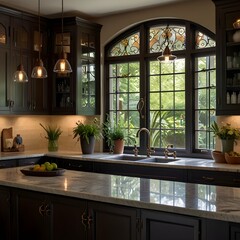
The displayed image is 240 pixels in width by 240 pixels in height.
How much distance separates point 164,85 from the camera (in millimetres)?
5605

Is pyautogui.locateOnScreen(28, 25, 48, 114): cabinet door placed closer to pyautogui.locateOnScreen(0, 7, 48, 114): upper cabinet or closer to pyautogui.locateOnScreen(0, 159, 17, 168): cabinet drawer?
pyautogui.locateOnScreen(0, 7, 48, 114): upper cabinet

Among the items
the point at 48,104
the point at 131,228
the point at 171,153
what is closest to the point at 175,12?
the point at 171,153

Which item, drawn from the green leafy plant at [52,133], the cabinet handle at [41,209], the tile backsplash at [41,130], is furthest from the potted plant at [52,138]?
the cabinet handle at [41,209]

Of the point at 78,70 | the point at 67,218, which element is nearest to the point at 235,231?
the point at 67,218

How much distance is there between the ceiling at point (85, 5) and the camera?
17.2 ft

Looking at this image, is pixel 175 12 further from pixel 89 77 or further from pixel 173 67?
pixel 89 77

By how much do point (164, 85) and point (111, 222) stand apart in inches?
125

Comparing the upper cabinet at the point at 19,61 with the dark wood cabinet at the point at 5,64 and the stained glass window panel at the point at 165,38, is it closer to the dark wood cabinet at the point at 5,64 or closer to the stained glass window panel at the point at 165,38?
the dark wood cabinet at the point at 5,64

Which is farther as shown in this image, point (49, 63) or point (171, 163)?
point (49, 63)

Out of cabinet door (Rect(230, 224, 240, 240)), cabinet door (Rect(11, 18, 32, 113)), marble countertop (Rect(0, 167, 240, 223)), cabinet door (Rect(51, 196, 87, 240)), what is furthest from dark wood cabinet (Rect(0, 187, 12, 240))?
cabinet door (Rect(11, 18, 32, 113))

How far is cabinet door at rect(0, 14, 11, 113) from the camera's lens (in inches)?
208

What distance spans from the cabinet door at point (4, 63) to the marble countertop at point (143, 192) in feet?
6.00

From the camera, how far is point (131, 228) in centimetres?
265

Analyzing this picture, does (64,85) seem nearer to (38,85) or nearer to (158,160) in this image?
(38,85)
